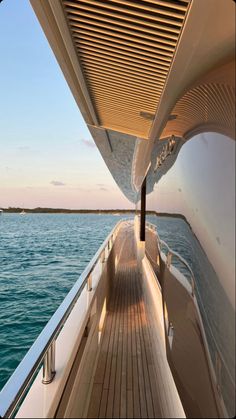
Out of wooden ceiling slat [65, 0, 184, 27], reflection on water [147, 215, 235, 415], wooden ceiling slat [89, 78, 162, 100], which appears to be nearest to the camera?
reflection on water [147, 215, 235, 415]

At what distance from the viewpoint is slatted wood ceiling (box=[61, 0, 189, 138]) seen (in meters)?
1.33

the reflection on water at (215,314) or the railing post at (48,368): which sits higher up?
the reflection on water at (215,314)

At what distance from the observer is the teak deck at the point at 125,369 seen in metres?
1.66

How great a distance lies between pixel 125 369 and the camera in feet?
7.18

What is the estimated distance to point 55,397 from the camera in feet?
3.40

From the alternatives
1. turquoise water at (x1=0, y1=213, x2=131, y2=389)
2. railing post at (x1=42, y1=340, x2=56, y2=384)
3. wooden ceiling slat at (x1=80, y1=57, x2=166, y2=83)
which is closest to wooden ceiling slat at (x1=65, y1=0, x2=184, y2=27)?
wooden ceiling slat at (x1=80, y1=57, x2=166, y2=83)

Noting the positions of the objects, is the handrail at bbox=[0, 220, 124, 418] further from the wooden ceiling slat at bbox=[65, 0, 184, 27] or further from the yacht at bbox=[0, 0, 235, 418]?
the wooden ceiling slat at bbox=[65, 0, 184, 27]

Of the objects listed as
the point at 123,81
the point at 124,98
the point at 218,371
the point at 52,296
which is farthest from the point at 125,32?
the point at 52,296

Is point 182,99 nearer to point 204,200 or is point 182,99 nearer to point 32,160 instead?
point 204,200

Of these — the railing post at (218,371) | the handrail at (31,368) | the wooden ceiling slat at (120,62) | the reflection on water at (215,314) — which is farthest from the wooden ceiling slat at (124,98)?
the railing post at (218,371)

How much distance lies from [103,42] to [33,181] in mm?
38424

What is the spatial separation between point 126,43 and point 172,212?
0.90m

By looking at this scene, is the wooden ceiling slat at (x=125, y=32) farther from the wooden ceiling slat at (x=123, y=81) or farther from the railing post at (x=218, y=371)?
the railing post at (x=218, y=371)

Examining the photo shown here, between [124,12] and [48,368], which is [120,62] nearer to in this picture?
[124,12]
